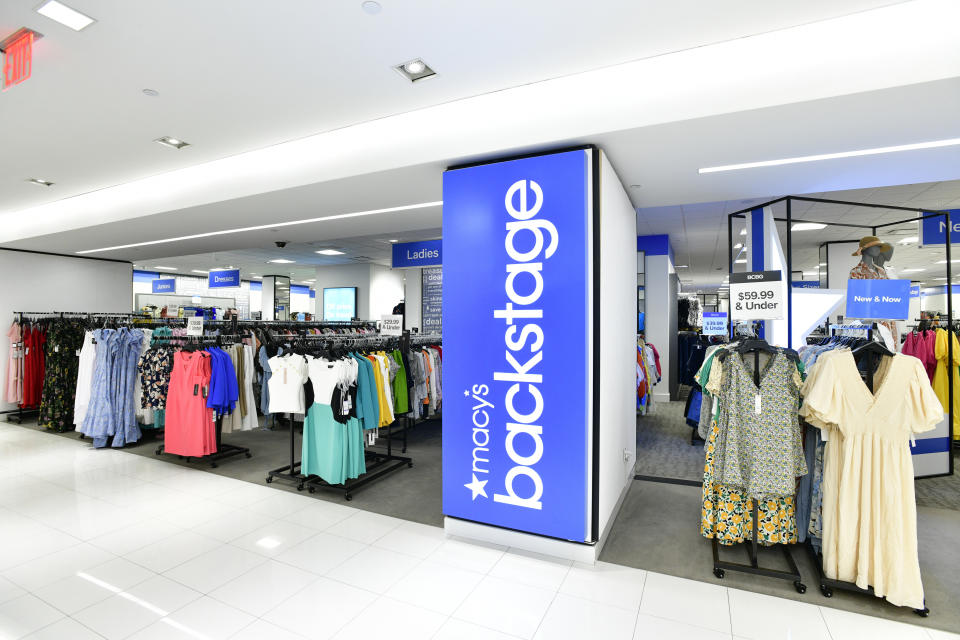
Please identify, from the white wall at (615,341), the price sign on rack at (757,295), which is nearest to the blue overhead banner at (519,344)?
the white wall at (615,341)

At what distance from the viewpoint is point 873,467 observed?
274 centimetres

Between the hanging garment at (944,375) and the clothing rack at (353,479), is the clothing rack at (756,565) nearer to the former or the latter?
the clothing rack at (353,479)

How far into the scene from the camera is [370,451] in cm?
585

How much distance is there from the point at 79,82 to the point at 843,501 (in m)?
5.80

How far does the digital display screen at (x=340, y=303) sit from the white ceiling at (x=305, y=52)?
1033 centimetres

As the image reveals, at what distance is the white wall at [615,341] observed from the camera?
343 cm

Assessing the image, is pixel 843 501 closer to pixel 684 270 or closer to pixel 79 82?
pixel 79 82

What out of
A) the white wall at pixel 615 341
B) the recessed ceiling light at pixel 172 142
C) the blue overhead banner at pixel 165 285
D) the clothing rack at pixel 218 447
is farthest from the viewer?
the blue overhead banner at pixel 165 285

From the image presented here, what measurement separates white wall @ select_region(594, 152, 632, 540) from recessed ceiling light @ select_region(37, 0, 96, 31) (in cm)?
324

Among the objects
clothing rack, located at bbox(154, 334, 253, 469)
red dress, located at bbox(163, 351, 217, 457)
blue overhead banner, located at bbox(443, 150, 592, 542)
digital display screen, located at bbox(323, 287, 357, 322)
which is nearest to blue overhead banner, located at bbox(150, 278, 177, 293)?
digital display screen, located at bbox(323, 287, 357, 322)

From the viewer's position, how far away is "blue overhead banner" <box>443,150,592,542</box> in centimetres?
323

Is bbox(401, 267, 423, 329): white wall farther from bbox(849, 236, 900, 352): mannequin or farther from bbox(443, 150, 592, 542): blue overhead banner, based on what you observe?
bbox(849, 236, 900, 352): mannequin

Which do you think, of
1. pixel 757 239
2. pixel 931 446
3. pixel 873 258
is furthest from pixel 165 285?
pixel 931 446

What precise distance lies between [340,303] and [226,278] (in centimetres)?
423
